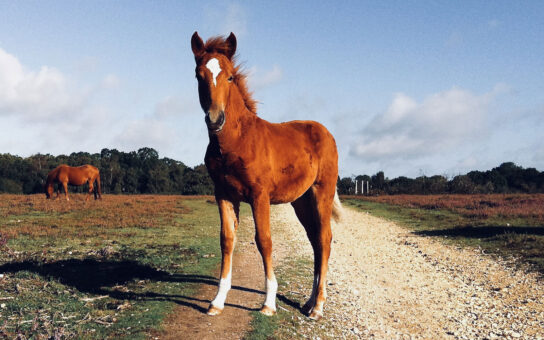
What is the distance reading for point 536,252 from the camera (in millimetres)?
11016

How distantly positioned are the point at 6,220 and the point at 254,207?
15.4 m

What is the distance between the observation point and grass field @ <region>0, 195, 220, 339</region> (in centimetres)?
516

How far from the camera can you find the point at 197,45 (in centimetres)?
505

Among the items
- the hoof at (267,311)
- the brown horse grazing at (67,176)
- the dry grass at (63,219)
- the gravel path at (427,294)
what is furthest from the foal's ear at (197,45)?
the brown horse grazing at (67,176)

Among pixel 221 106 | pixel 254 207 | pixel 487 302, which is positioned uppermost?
pixel 221 106

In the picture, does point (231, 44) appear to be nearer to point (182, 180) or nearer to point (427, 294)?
point (427, 294)

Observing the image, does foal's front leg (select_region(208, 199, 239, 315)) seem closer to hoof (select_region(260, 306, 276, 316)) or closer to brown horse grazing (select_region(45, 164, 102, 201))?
hoof (select_region(260, 306, 276, 316))

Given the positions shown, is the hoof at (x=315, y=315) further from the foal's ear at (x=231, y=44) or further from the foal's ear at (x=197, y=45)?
the foal's ear at (x=197, y=45)

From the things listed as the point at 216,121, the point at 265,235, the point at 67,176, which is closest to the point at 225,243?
the point at 265,235

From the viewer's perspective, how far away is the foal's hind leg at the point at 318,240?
5.97 m

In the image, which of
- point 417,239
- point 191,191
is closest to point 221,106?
point 417,239

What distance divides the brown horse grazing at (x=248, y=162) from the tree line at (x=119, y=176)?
5615 cm

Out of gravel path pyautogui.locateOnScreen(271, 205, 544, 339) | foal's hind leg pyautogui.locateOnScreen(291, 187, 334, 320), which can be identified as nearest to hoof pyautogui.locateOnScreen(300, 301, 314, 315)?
foal's hind leg pyautogui.locateOnScreen(291, 187, 334, 320)

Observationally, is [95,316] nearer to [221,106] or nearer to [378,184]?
[221,106]
